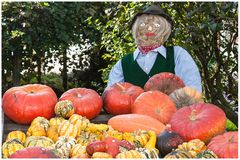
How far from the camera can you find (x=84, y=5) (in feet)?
19.0

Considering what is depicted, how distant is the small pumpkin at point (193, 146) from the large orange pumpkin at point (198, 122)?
110 mm

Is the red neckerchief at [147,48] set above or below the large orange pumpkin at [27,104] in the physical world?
above

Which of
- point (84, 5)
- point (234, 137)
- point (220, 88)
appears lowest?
point (220, 88)

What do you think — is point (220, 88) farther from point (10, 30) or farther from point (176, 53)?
point (10, 30)

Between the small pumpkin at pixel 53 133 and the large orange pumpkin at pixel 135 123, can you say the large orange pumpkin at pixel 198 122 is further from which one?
the small pumpkin at pixel 53 133

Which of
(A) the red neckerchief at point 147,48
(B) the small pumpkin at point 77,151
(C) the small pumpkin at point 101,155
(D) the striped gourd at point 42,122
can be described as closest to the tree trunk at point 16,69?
(A) the red neckerchief at point 147,48

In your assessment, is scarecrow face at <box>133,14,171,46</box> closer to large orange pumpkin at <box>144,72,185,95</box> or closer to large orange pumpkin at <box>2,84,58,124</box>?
large orange pumpkin at <box>144,72,185,95</box>

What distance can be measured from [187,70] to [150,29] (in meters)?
0.31

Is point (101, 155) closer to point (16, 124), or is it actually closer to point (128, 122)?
point (128, 122)

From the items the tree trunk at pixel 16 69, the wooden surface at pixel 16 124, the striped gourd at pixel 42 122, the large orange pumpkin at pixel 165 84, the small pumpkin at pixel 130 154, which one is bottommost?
the tree trunk at pixel 16 69

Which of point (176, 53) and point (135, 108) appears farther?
point (176, 53)

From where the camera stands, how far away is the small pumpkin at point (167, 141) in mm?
1775

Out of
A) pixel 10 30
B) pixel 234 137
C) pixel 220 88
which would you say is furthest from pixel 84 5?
pixel 234 137

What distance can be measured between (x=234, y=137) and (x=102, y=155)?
492 mm
